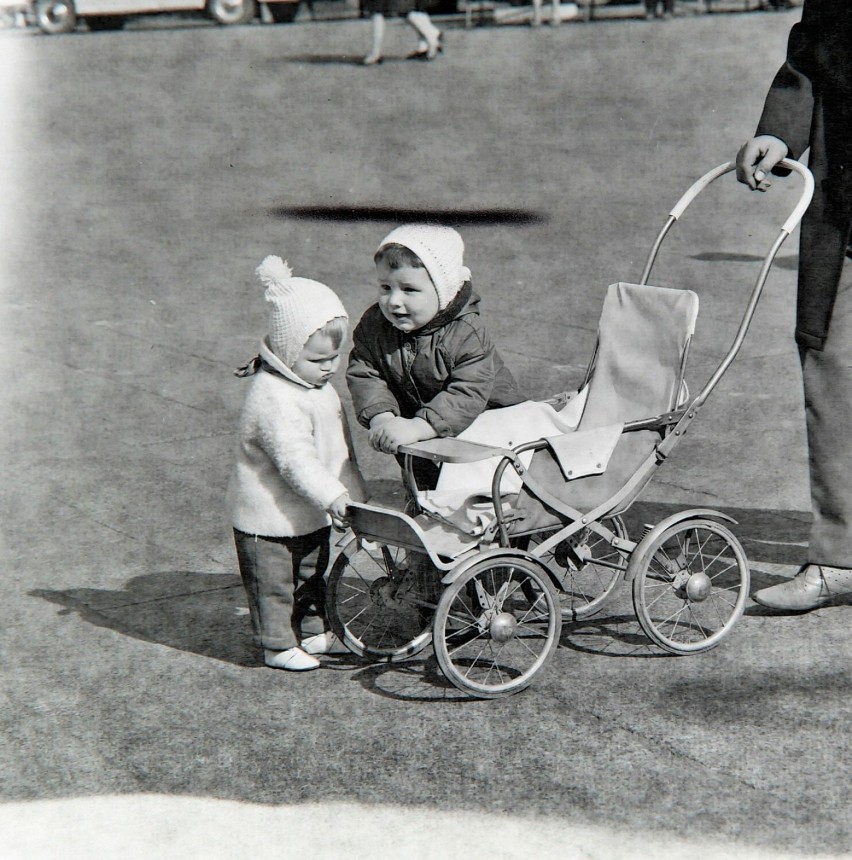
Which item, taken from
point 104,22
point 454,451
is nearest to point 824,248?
point 454,451

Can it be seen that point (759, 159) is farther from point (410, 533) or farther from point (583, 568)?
point (410, 533)

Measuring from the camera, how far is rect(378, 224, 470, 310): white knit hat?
4.11 metres

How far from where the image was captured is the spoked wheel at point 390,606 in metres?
4.13

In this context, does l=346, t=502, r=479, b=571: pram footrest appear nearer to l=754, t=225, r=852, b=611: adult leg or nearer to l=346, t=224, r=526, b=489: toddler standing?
l=346, t=224, r=526, b=489: toddler standing

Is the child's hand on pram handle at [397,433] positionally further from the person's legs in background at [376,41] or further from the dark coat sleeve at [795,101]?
the person's legs in background at [376,41]

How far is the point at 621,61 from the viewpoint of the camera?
19297 mm

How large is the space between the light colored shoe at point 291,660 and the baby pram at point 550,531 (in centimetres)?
13

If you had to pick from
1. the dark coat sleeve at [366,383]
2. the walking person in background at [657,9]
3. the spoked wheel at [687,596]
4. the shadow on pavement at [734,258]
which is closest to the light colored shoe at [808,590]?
the spoked wheel at [687,596]

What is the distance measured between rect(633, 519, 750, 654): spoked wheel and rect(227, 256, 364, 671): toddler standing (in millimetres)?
942

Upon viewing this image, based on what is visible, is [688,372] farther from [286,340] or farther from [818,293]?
[286,340]

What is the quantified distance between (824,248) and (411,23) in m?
15.8

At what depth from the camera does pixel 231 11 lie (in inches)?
920

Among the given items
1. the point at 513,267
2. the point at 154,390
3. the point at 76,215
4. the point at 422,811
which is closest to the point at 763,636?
the point at 422,811

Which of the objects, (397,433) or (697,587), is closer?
(397,433)
